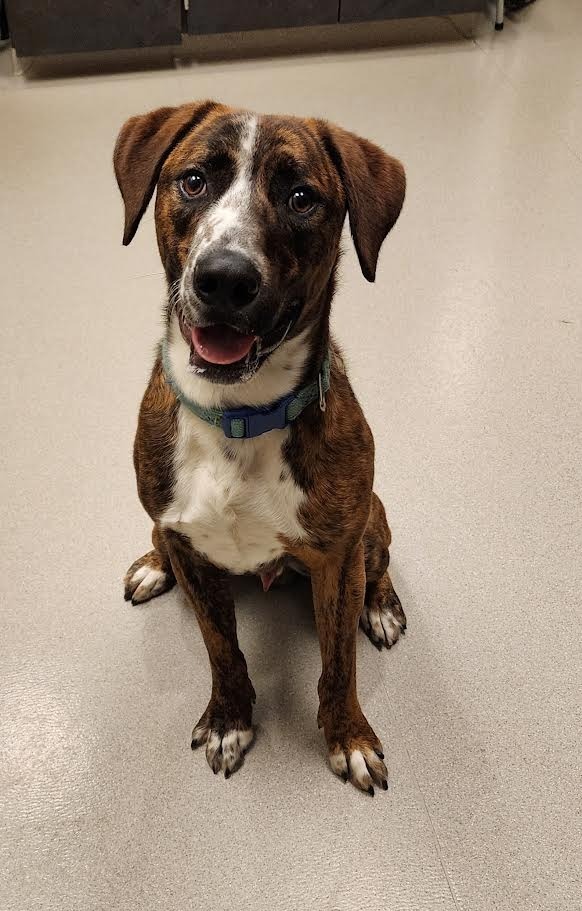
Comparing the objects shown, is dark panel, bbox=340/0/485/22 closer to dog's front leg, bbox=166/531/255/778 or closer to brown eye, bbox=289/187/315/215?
brown eye, bbox=289/187/315/215

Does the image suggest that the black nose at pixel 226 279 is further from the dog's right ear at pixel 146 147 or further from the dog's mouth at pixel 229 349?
the dog's right ear at pixel 146 147

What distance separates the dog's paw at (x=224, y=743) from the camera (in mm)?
1540

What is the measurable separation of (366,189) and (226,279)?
A: 0.31 metres

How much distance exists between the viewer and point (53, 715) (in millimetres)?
1641

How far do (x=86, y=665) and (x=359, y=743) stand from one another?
575mm

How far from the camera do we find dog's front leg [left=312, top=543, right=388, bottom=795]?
1.42 m

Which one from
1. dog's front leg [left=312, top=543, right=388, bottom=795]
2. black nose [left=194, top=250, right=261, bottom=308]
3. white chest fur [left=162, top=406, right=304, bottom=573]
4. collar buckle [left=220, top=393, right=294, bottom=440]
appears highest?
black nose [left=194, top=250, right=261, bottom=308]

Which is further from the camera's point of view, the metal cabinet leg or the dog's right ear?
the metal cabinet leg

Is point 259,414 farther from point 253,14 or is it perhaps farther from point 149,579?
point 253,14

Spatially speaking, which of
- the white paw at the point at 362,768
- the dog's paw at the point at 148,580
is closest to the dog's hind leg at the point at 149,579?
the dog's paw at the point at 148,580

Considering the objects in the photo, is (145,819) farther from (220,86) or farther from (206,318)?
(220,86)

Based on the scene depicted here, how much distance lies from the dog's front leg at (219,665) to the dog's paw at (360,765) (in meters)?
0.17

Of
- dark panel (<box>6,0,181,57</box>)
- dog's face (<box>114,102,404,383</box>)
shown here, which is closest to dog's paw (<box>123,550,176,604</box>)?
dog's face (<box>114,102,404,383</box>)

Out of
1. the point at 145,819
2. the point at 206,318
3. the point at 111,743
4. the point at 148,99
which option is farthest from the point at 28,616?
the point at 148,99
